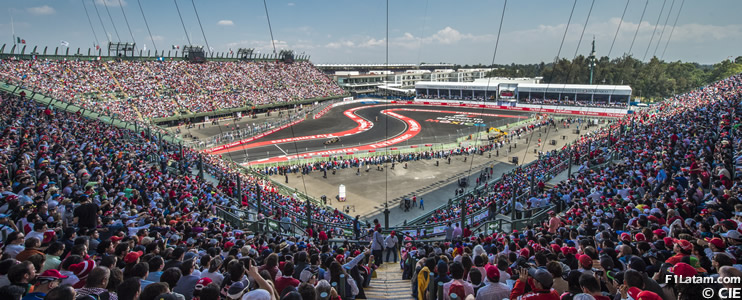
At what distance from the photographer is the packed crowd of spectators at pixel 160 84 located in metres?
43.8

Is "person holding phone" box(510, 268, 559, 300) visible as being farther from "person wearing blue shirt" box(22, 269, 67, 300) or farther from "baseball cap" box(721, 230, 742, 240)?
"person wearing blue shirt" box(22, 269, 67, 300)

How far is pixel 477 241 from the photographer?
9.01 meters

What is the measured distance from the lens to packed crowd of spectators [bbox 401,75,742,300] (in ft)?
12.8

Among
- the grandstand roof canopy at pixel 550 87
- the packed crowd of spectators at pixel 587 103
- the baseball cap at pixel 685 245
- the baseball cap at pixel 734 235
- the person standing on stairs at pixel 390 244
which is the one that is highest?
the baseball cap at pixel 734 235

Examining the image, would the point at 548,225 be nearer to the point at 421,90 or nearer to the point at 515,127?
the point at 515,127

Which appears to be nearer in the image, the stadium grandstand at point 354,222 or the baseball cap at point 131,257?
the stadium grandstand at point 354,222

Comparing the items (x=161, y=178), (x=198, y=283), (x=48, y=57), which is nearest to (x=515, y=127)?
(x=161, y=178)

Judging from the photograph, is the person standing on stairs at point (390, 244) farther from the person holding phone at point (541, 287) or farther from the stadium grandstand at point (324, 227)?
the person holding phone at point (541, 287)

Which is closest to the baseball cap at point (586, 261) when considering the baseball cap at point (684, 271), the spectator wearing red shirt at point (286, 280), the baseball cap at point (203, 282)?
the baseball cap at point (684, 271)

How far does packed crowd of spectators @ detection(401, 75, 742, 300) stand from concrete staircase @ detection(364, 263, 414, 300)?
1.29 feet

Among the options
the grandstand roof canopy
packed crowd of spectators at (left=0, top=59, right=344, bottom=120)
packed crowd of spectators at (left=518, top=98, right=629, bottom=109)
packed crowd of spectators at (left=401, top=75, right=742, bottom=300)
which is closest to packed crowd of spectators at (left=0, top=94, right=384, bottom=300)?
packed crowd of spectators at (left=401, top=75, right=742, bottom=300)

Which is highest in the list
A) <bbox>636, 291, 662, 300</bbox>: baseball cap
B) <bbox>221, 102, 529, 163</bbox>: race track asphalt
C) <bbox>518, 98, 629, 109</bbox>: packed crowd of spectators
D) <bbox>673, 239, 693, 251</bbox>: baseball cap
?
<bbox>636, 291, 662, 300</bbox>: baseball cap

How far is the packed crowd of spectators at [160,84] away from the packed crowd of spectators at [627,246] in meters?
30.2

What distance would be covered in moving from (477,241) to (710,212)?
4285 mm
